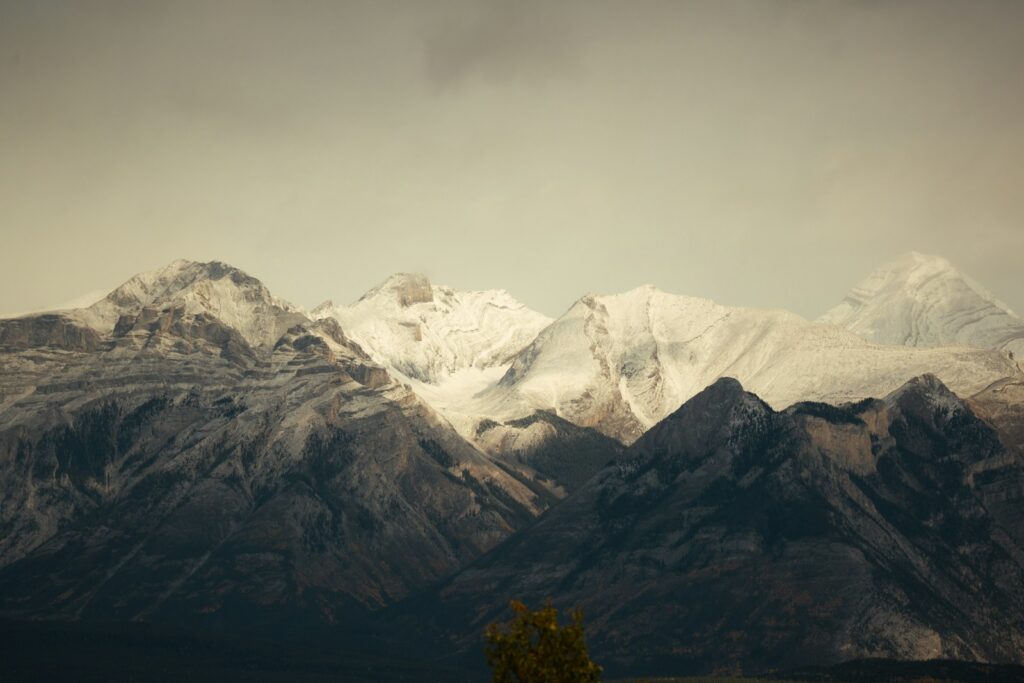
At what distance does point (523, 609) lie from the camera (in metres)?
160

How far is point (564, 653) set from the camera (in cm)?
15975

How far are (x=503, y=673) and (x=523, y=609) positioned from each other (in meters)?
6.36

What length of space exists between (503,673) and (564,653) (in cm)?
616

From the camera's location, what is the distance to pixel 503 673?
16075cm

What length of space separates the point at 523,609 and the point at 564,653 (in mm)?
5596
